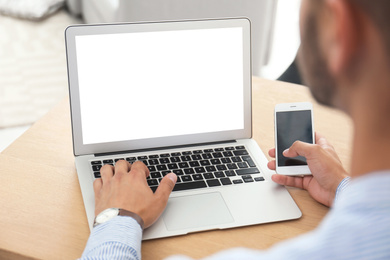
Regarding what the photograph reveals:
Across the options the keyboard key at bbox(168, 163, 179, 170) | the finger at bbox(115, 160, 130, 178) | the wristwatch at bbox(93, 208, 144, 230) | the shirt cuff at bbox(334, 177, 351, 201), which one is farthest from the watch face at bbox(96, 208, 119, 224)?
the shirt cuff at bbox(334, 177, 351, 201)

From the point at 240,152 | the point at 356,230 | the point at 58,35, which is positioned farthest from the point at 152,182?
Answer: the point at 58,35

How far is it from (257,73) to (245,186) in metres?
1.87

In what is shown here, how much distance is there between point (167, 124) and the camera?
1200 mm

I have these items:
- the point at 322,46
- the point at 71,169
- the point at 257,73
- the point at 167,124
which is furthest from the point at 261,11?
the point at 322,46

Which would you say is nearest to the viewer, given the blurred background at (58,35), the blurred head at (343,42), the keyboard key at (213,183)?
the blurred head at (343,42)

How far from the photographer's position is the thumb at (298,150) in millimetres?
1093

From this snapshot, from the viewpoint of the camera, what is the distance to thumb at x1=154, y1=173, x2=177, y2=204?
1001mm

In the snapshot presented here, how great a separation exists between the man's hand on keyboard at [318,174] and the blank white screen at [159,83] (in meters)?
0.19

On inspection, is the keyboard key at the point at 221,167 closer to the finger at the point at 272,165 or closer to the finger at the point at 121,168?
the finger at the point at 272,165

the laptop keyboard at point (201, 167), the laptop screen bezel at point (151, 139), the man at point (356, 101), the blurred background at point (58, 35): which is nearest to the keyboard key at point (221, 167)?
the laptop keyboard at point (201, 167)

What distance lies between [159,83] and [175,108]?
7 cm

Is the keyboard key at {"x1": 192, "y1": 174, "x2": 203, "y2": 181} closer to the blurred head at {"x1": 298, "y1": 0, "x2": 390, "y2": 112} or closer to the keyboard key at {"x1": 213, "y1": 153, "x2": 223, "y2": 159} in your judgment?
the keyboard key at {"x1": 213, "y1": 153, "x2": 223, "y2": 159}

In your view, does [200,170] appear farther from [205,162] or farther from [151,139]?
[151,139]

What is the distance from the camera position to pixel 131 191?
3.23 ft
